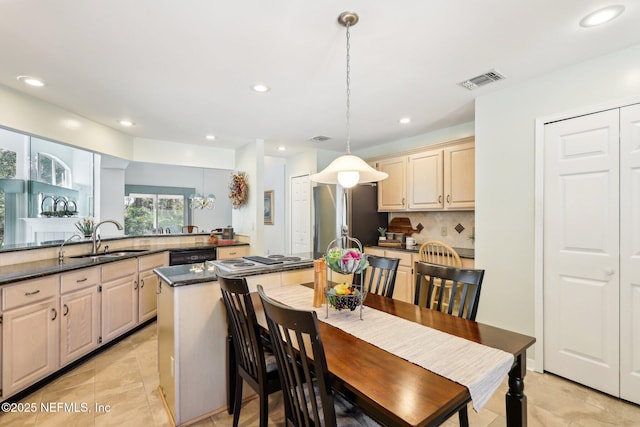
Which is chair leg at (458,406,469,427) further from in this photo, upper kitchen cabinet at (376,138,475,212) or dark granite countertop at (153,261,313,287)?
upper kitchen cabinet at (376,138,475,212)

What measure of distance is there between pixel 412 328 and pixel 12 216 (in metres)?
4.62

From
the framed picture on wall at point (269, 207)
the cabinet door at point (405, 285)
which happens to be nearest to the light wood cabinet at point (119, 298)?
the cabinet door at point (405, 285)

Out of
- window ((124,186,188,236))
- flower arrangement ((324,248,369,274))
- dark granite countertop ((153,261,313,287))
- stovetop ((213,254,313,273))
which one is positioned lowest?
dark granite countertop ((153,261,313,287))

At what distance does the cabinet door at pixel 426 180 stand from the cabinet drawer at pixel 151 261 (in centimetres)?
337

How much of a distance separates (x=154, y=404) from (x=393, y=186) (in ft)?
12.1

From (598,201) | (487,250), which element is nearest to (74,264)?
(487,250)

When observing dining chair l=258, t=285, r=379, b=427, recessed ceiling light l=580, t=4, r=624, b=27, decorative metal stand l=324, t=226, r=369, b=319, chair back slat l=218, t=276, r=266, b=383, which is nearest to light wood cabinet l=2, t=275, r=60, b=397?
chair back slat l=218, t=276, r=266, b=383

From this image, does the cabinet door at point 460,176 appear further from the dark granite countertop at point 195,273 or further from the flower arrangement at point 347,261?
the flower arrangement at point 347,261

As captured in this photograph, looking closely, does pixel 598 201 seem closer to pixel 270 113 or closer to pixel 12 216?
pixel 270 113

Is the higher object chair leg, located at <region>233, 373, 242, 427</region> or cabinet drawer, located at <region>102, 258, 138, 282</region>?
cabinet drawer, located at <region>102, 258, 138, 282</region>

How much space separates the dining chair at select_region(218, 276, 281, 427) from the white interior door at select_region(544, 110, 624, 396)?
90.8 inches

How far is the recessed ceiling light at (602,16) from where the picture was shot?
5.45 feet

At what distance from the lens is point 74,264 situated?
2.64 metres

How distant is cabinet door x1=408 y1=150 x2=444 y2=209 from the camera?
3.86m
